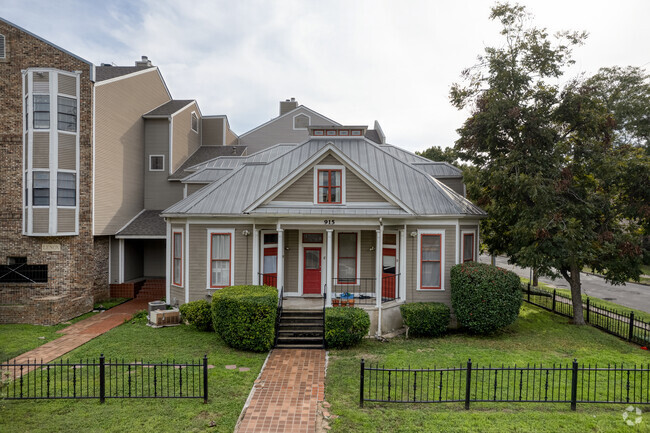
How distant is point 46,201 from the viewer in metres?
15.1

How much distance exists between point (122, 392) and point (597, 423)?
10.3m

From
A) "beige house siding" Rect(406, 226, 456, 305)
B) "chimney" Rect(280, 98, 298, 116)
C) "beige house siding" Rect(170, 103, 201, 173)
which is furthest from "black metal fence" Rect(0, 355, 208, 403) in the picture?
"chimney" Rect(280, 98, 298, 116)

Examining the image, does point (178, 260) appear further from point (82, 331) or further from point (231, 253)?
point (82, 331)

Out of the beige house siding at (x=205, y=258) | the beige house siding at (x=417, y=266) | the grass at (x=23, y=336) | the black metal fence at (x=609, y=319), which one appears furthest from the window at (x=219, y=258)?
the black metal fence at (x=609, y=319)

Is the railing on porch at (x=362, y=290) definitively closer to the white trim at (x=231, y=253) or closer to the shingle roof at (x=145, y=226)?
the white trim at (x=231, y=253)

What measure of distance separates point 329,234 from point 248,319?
4045mm

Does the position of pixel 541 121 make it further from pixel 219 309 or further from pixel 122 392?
pixel 122 392

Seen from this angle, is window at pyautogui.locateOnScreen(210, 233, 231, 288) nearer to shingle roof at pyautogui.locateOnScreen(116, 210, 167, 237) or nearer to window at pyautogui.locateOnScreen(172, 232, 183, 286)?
window at pyautogui.locateOnScreen(172, 232, 183, 286)

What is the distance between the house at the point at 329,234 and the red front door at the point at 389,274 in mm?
42

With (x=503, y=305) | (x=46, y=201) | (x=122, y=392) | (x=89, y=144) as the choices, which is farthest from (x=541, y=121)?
(x=46, y=201)

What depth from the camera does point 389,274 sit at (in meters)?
14.9

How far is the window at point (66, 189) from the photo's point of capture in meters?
15.4

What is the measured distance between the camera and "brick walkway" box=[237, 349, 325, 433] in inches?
286

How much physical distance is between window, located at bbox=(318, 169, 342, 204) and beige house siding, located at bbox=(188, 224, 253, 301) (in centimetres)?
317
